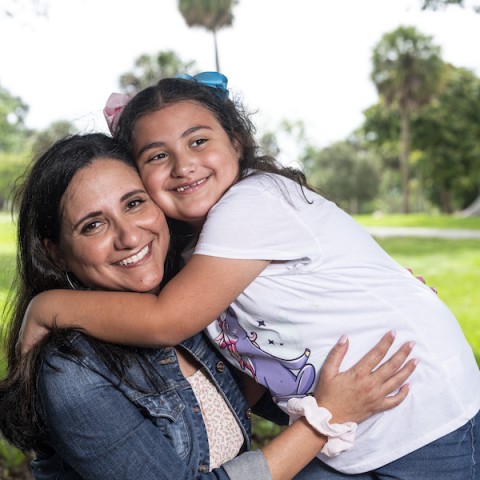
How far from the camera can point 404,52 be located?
32.2 metres

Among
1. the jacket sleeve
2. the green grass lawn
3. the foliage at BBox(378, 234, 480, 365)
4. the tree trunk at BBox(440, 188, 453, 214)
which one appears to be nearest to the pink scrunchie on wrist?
the jacket sleeve

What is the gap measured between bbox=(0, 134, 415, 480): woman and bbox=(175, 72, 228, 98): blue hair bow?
49cm

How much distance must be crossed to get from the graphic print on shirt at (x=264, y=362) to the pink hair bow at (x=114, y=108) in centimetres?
87

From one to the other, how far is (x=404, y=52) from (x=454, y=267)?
73.1 ft

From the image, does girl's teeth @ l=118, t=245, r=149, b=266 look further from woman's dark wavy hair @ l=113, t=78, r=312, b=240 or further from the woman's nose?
woman's dark wavy hair @ l=113, t=78, r=312, b=240

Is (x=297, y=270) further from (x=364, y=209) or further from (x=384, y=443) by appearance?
(x=364, y=209)

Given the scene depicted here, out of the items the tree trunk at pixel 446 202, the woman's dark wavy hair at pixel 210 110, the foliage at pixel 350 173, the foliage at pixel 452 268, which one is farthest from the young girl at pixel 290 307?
the foliage at pixel 350 173

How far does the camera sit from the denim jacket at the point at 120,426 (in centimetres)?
178

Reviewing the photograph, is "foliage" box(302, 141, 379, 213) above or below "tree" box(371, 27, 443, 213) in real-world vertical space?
below

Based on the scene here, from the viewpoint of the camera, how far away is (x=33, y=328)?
196cm

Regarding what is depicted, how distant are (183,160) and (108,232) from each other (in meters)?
0.39

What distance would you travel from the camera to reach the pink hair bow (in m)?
2.46

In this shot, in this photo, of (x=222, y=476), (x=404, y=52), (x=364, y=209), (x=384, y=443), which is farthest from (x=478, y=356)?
(x=364, y=209)

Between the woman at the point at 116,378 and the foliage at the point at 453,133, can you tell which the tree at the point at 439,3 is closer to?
the woman at the point at 116,378
